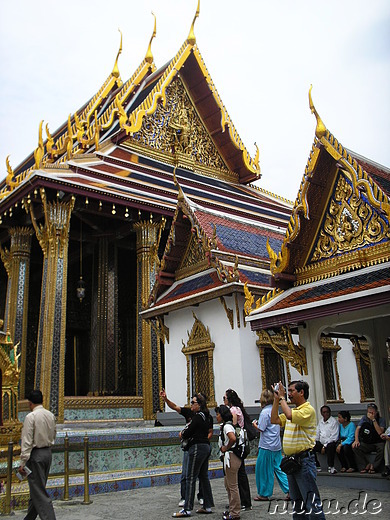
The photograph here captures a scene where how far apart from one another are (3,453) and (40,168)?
664 cm

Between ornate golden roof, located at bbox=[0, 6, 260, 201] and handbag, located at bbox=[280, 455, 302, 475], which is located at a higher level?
ornate golden roof, located at bbox=[0, 6, 260, 201]

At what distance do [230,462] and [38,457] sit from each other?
1716mm

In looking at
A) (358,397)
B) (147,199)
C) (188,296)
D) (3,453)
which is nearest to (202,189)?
(147,199)

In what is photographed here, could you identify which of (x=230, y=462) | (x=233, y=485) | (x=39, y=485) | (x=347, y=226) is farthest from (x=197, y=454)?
(x=347, y=226)

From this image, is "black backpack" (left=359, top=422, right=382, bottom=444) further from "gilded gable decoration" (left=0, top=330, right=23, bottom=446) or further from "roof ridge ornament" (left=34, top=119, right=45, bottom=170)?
"roof ridge ornament" (left=34, top=119, right=45, bottom=170)

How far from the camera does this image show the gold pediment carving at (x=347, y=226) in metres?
6.13

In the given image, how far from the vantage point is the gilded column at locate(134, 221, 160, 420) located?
1239 cm

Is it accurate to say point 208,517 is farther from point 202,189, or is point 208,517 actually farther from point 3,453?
point 202,189

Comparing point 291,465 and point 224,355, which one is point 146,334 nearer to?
point 224,355

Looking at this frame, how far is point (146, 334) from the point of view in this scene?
12.7 m

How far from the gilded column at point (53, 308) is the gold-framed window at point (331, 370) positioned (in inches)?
205

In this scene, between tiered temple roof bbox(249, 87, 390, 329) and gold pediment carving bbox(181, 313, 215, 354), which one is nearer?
tiered temple roof bbox(249, 87, 390, 329)

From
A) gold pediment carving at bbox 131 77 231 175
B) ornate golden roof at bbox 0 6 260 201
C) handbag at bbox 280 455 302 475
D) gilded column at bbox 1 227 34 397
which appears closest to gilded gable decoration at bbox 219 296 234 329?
handbag at bbox 280 455 302 475

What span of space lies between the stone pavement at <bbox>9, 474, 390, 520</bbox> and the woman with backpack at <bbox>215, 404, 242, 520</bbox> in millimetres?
154
